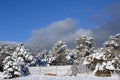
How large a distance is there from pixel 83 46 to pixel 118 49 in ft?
75.7

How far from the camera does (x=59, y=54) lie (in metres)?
80.4

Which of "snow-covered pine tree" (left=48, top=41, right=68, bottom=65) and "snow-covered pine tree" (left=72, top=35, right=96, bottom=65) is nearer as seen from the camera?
"snow-covered pine tree" (left=72, top=35, right=96, bottom=65)

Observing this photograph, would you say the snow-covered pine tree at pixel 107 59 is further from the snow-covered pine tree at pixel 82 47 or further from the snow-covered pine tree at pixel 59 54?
the snow-covered pine tree at pixel 59 54

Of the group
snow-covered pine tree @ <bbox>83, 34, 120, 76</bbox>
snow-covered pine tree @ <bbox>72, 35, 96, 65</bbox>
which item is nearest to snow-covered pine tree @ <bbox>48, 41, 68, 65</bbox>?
snow-covered pine tree @ <bbox>72, 35, 96, 65</bbox>

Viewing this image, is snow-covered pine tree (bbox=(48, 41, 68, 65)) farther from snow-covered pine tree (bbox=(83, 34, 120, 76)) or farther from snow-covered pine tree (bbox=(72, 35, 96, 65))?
snow-covered pine tree (bbox=(83, 34, 120, 76))

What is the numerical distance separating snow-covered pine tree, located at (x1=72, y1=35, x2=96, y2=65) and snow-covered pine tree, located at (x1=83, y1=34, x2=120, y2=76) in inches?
747

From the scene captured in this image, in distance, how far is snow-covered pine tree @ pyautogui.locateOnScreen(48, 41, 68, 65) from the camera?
7988 centimetres

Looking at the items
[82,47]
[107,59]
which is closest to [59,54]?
[82,47]

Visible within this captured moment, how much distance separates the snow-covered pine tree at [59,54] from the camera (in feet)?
262

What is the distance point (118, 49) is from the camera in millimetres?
57250

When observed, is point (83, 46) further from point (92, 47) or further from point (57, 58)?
point (57, 58)

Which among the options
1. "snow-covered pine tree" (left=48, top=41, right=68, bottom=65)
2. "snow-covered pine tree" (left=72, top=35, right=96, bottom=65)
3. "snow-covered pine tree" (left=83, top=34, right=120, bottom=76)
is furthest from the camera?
"snow-covered pine tree" (left=48, top=41, right=68, bottom=65)

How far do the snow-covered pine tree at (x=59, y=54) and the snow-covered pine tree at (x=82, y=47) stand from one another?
3.15 metres

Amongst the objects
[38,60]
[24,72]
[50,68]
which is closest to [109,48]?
[50,68]
